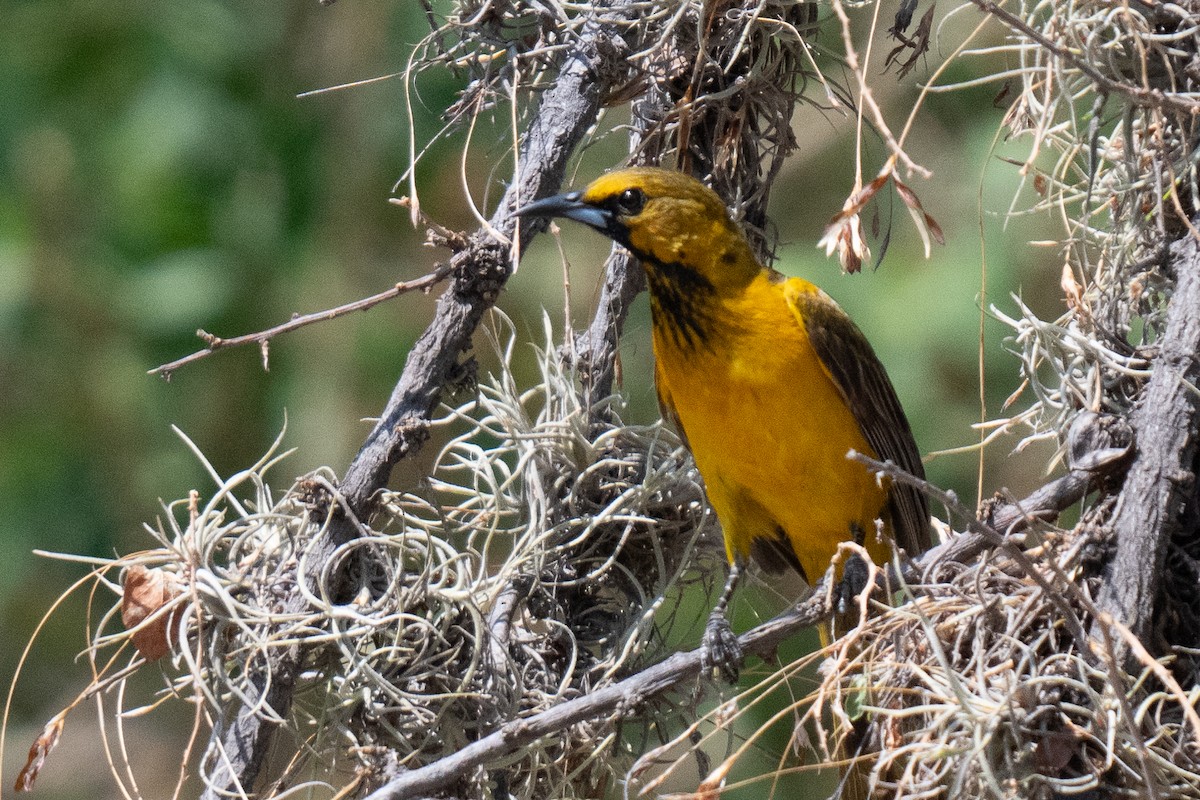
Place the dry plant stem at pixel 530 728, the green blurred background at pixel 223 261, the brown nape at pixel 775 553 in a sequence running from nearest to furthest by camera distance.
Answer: the dry plant stem at pixel 530 728 < the brown nape at pixel 775 553 < the green blurred background at pixel 223 261

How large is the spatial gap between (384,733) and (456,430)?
227 centimetres

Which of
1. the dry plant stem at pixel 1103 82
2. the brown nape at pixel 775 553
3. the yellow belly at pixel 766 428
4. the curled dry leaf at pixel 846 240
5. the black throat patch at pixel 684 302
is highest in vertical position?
the dry plant stem at pixel 1103 82

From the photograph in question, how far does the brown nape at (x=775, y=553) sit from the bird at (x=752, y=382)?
0.02m

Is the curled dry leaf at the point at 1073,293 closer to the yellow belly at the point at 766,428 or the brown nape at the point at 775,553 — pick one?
the yellow belly at the point at 766,428

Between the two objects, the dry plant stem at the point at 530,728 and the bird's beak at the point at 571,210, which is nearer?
the dry plant stem at the point at 530,728

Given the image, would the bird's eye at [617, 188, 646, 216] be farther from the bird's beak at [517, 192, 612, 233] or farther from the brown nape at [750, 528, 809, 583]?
the brown nape at [750, 528, 809, 583]

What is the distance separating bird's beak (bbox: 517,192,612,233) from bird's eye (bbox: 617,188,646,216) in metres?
0.04

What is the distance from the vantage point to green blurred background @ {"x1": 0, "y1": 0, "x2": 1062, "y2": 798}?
4.50 m

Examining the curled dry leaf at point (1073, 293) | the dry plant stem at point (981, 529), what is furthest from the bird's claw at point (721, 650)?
the curled dry leaf at point (1073, 293)

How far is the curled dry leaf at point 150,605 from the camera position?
239 centimetres

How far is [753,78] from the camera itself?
2756 mm

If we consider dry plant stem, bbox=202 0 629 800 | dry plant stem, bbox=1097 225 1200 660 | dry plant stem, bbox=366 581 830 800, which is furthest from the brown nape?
dry plant stem, bbox=1097 225 1200 660

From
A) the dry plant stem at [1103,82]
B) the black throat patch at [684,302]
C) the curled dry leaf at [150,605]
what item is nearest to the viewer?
the dry plant stem at [1103,82]

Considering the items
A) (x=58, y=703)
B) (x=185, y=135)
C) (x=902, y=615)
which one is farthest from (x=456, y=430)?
(x=902, y=615)
